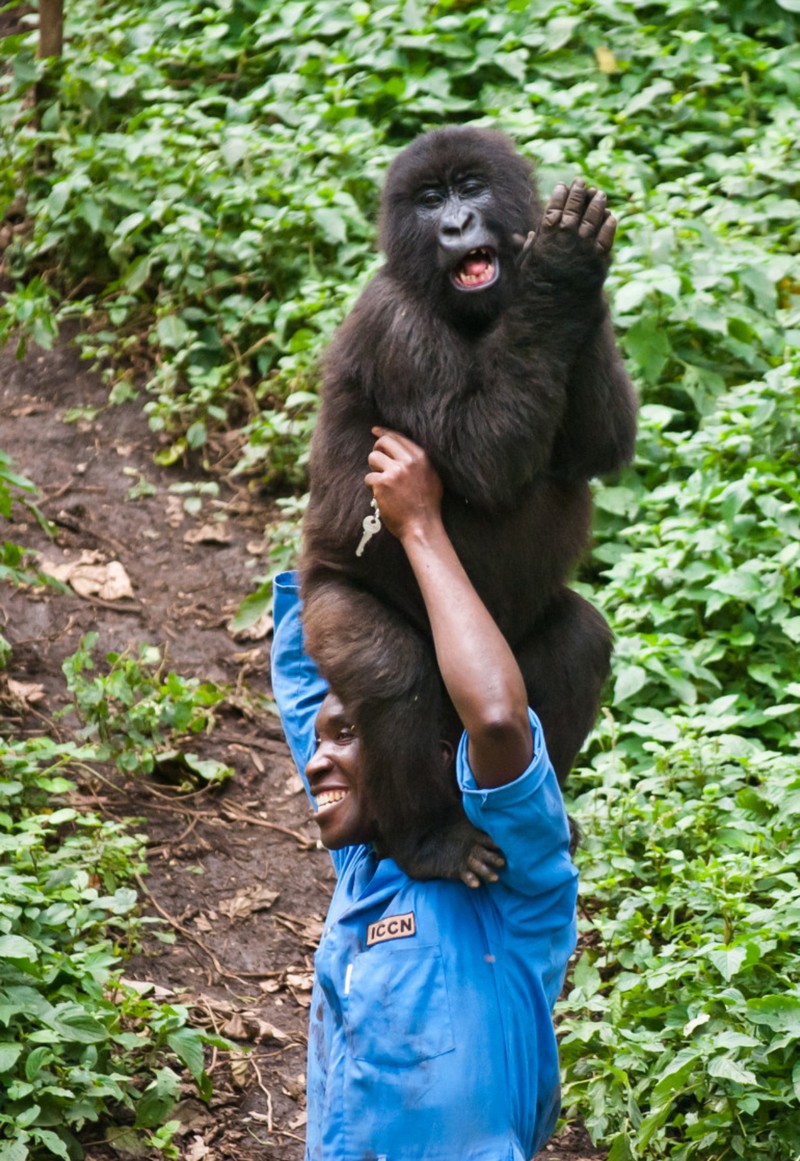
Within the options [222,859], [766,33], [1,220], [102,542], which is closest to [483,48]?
[766,33]

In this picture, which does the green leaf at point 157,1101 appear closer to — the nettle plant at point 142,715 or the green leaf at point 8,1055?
the green leaf at point 8,1055

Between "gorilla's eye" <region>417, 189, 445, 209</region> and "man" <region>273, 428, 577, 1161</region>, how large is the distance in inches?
33.0

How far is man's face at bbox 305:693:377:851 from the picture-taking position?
135 inches

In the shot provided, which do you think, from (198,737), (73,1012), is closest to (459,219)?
(73,1012)

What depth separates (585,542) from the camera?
3848 mm

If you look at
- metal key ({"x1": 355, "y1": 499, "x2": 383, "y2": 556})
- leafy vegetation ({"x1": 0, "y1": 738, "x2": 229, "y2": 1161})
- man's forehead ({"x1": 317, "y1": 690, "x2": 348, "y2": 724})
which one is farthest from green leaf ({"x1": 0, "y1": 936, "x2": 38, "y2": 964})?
metal key ({"x1": 355, "y1": 499, "x2": 383, "y2": 556})

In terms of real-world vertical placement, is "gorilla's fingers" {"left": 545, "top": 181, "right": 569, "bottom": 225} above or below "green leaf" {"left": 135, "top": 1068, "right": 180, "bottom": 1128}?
above

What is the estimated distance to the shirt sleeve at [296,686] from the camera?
383 centimetres

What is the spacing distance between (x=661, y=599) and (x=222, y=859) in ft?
6.45

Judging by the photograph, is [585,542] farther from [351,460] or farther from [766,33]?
[766,33]

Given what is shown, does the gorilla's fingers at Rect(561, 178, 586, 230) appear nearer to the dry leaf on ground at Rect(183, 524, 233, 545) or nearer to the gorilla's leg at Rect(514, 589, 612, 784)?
the gorilla's leg at Rect(514, 589, 612, 784)

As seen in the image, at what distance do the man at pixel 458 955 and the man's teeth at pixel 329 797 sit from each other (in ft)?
0.33

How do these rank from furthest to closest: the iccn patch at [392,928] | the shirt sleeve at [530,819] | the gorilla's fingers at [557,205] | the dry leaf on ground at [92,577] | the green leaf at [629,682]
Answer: the dry leaf on ground at [92,577] < the green leaf at [629,682] < the gorilla's fingers at [557,205] < the iccn patch at [392,928] < the shirt sleeve at [530,819]

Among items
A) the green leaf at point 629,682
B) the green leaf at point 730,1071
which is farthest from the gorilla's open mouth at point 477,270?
the green leaf at point 730,1071
